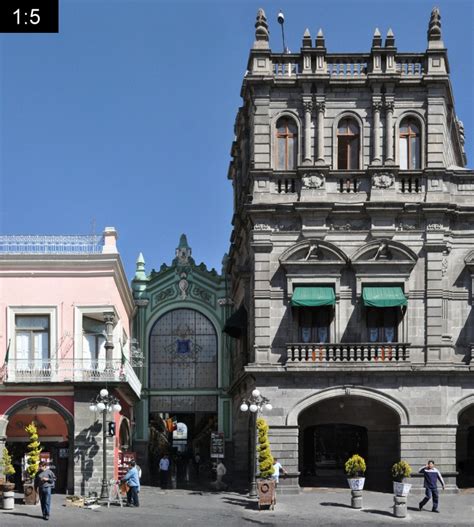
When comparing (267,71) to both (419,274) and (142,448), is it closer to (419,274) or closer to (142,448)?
(419,274)

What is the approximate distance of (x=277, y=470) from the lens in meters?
34.6

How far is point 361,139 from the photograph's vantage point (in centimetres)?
3847

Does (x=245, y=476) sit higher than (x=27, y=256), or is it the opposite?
(x=27, y=256)

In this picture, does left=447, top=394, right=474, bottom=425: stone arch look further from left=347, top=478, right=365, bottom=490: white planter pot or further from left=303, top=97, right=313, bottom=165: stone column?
left=303, top=97, right=313, bottom=165: stone column

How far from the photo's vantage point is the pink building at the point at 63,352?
36.0 metres

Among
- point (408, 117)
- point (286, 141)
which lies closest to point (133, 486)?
point (286, 141)

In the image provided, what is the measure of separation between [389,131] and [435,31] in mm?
3998

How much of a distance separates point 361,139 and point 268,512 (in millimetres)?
13739

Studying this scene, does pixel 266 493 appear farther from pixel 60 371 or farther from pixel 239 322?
pixel 239 322

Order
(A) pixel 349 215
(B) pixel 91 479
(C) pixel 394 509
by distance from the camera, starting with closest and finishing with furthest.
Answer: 1. (C) pixel 394 509
2. (B) pixel 91 479
3. (A) pixel 349 215

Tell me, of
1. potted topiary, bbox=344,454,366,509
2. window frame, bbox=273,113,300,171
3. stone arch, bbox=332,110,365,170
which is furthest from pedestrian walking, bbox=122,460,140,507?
stone arch, bbox=332,110,365,170

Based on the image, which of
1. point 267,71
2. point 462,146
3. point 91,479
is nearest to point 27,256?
point 91,479

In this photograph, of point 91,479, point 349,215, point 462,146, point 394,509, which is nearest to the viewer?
point 394,509

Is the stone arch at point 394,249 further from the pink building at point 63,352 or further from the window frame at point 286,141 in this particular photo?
the pink building at point 63,352
